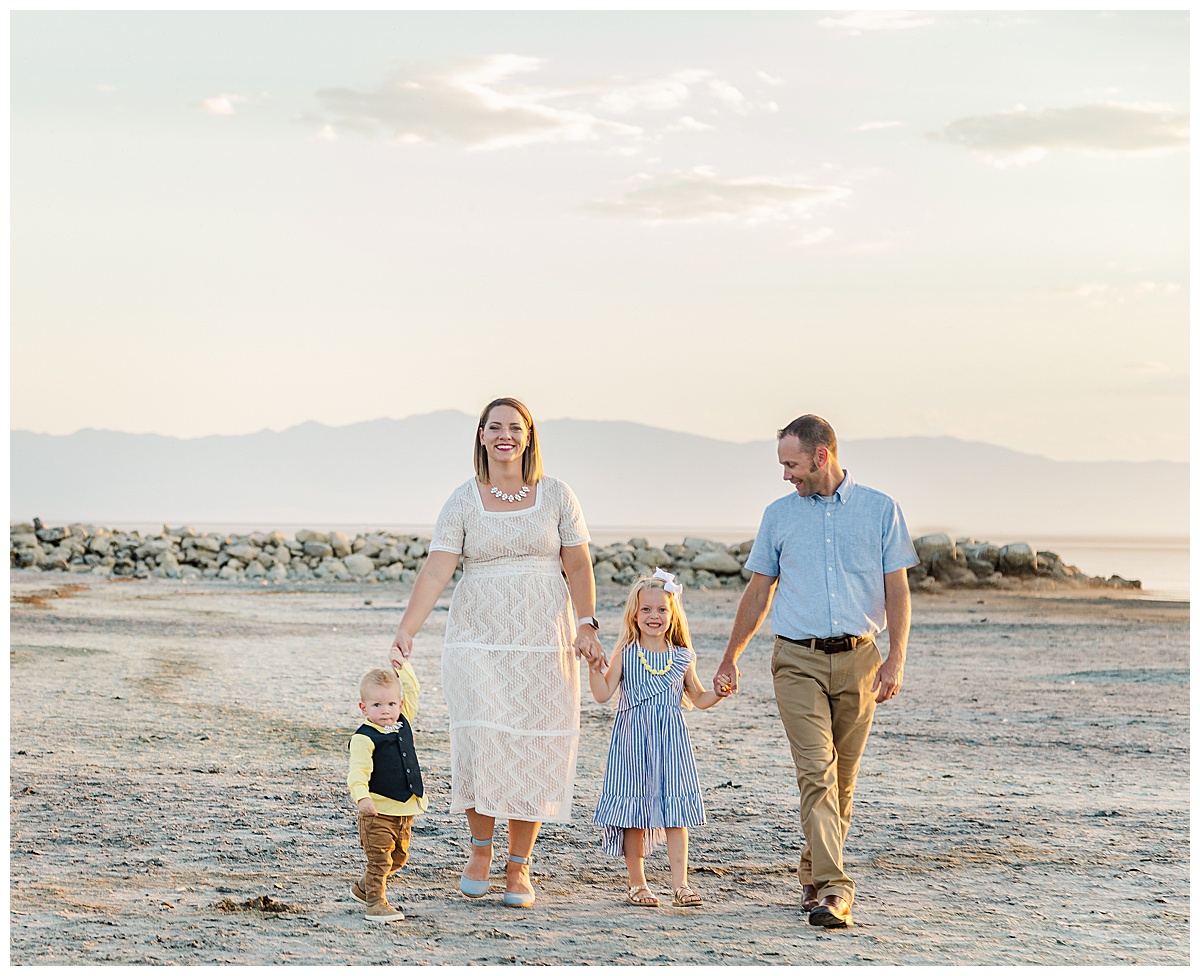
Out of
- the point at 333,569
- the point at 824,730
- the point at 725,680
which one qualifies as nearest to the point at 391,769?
the point at 725,680

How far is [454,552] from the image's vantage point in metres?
6.04

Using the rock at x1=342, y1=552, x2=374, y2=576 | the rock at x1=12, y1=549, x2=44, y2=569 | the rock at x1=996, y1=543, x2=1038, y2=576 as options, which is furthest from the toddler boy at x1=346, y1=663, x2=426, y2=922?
the rock at x1=12, y1=549, x2=44, y2=569

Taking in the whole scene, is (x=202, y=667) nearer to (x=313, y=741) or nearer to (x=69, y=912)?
(x=313, y=741)

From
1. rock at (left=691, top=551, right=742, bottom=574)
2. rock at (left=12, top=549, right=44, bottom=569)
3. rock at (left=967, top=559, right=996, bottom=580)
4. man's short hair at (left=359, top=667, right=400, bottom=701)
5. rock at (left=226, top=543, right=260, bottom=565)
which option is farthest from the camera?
rock at (left=12, top=549, right=44, bottom=569)

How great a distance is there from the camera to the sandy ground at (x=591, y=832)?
5352mm

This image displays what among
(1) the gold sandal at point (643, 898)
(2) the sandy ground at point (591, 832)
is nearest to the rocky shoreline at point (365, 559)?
(2) the sandy ground at point (591, 832)

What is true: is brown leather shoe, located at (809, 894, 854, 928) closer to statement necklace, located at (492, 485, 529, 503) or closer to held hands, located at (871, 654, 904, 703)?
held hands, located at (871, 654, 904, 703)

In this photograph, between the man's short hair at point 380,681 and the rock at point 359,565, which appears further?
the rock at point 359,565

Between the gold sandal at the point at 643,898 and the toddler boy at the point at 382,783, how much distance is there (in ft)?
3.17

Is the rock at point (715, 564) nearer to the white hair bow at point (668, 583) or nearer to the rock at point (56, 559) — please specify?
the rock at point (56, 559)

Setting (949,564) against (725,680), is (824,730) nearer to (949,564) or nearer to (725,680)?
(725,680)

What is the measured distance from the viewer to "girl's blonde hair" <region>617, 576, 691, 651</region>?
19.8 ft

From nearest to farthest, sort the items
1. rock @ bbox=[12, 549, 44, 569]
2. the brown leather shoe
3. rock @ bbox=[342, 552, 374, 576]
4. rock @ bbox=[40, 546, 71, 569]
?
the brown leather shoe, rock @ bbox=[342, 552, 374, 576], rock @ bbox=[40, 546, 71, 569], rock @ bbox=[12, 549, 44, 569]

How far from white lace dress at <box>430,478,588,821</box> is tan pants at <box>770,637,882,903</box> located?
0.94 metres
